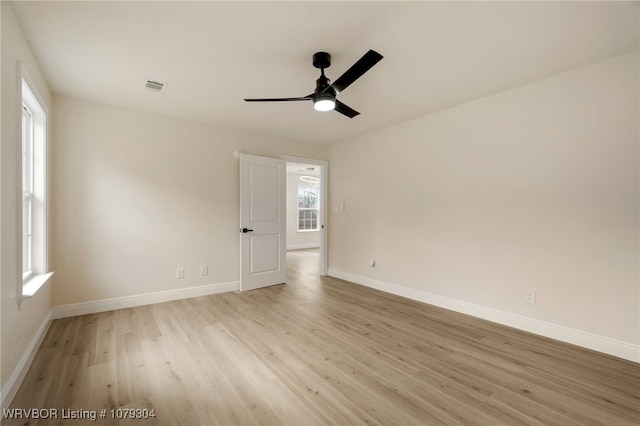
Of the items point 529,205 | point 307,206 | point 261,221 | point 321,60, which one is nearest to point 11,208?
point 321,60

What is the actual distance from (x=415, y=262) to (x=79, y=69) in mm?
4271

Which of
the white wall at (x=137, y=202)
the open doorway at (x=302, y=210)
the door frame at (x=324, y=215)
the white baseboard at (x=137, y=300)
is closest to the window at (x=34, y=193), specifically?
the white wall at (x=137, y=202)

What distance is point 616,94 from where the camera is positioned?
234 centimetres

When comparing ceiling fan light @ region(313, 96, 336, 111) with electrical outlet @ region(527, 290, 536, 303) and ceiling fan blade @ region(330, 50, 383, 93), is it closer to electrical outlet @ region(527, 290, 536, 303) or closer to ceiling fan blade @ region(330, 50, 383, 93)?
ceiling fan blade @ region(330, 50, 383, 93)

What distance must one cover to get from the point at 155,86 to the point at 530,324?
14.8ft

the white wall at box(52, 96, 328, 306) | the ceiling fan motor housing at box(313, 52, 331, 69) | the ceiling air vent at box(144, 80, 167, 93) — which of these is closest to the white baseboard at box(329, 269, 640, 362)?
the white wall at box(52, 96, 328, 306)

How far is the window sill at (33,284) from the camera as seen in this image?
2.09 m

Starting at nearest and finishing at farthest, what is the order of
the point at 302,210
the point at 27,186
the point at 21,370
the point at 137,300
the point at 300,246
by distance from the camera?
1. the point at 21,370
2. the point at 27,186
3. the point at 137,300
4. the point at 300,246
5. the point at 302,210

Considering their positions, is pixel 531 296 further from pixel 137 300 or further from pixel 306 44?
pixel 137 300

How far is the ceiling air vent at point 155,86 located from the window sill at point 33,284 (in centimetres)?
207

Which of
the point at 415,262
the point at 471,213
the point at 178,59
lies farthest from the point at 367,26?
the point at 415,262

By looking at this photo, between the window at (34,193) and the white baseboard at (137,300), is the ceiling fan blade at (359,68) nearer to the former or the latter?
the window at (34,193)

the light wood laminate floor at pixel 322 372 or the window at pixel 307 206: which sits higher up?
the window at pixel 307 206

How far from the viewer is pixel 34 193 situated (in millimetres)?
2732
